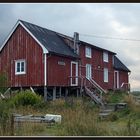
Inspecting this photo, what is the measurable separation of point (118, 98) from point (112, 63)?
1293cm

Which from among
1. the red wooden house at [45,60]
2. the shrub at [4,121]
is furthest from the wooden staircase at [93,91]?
the shrub at [4,121]

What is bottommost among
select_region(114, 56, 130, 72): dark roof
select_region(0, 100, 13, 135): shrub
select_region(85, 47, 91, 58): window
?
select_region(0, 100, 13, 135): shrub

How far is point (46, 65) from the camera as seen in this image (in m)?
32.8

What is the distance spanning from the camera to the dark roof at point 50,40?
33.9 m

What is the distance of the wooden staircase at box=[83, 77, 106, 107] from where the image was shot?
108ft

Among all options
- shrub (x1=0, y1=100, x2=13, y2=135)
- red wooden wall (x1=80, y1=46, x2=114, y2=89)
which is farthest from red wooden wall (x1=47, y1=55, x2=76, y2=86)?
shrub (x1=0, y1=100, x2=13, y2=135)

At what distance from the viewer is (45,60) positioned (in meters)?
32.8

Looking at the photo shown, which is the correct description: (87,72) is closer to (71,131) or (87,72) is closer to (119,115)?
(119,115)

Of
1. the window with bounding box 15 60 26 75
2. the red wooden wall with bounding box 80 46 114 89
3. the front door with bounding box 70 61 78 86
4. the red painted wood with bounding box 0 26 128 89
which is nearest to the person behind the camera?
the red painted wood with bounding box 0 26 128 89

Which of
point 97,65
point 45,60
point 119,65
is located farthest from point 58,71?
point 119,65

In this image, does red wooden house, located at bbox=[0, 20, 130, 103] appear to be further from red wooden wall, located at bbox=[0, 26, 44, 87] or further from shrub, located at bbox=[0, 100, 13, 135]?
shrub, located at bbox=[0, 100, 13, 135]

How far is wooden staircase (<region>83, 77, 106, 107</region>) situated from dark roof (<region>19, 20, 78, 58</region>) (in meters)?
3.19

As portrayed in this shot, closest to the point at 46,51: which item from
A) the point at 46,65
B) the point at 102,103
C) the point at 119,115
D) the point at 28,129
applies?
the point at 46,65

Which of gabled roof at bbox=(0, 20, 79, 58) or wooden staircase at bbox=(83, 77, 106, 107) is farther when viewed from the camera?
gabled roof at bbox=(0, 20, 79, 58)
